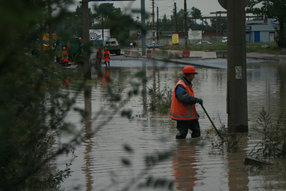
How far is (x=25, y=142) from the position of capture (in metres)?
3.70

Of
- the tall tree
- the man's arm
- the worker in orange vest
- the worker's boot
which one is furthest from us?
the tall tree

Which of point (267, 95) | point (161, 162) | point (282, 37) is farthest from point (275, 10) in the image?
point (161, 162)

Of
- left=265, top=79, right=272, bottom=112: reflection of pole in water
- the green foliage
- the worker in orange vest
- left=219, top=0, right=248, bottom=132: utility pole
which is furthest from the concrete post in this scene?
the green foliage

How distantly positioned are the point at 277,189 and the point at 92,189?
1.92 meters

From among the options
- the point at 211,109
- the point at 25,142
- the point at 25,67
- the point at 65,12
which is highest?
the point at 65,12

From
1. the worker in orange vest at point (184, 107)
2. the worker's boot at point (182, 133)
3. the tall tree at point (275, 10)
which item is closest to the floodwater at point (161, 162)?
the worker's boot at point (182, 133)

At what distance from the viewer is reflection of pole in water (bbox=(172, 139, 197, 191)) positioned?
6980 mm

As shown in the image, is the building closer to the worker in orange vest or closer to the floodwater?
the floodwater

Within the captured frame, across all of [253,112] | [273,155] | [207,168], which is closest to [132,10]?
[207,168]

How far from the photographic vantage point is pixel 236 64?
10648mm

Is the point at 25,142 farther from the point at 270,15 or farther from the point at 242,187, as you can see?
the point at 270,15

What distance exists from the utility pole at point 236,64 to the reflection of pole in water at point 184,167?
1.31 metres

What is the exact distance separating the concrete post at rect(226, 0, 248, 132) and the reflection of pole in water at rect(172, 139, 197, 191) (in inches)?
51.5

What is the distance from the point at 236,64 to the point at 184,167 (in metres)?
3.22
